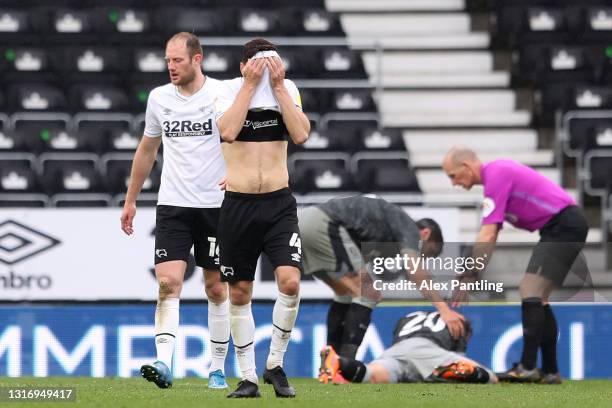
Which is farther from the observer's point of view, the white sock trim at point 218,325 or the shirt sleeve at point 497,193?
the shirt sleeve at point 497,193

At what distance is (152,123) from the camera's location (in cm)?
845

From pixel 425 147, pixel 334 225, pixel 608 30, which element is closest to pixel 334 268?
pixel 334 225

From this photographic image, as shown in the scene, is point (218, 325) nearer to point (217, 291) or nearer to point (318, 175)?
point (217, 291)

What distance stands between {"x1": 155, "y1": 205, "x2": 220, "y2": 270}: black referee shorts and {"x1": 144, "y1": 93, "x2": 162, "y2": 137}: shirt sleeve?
44cm

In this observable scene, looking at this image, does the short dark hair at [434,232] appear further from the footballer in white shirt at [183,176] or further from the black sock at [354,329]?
the footballer in white shirt at [183,176]

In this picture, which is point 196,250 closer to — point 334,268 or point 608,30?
point 334,268

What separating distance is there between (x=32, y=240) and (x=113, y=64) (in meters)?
4.52

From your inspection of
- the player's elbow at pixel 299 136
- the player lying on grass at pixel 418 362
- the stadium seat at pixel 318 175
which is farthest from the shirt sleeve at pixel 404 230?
the stadium seat at pixel 318 175

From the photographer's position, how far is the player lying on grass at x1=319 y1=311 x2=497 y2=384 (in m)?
9.55

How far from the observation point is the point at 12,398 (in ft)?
25.0

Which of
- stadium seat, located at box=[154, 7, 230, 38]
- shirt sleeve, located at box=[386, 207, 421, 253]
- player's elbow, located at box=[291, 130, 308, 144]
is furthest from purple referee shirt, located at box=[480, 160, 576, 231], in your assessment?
stadium seat, located at box=[154, 7, 230, 38]

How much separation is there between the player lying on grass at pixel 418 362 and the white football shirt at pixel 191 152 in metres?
1.72

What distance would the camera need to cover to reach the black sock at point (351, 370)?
9523 mm

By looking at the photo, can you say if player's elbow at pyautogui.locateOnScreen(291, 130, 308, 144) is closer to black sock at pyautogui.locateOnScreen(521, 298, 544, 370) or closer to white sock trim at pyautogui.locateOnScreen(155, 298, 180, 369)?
white sock trim at pyautogui.locateOnScreen(155, 298, 180, 369)
